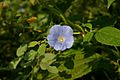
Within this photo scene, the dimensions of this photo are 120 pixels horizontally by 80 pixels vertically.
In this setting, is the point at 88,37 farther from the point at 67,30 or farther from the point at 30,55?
the point at 30,55

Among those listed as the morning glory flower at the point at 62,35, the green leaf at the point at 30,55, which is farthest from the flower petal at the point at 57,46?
the green leaf at the point at 30,55

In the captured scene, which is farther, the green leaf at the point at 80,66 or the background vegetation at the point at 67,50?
the green leaf at the point at 80,66

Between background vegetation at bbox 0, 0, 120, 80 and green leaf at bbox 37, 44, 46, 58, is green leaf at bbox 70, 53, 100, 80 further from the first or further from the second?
green leaf at bbox 37, 44, 46, 58

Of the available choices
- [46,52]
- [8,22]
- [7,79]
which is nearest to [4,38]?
[8,22]

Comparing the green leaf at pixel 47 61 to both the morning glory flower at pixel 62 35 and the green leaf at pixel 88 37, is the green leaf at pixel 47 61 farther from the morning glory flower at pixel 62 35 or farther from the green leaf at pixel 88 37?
the green leaf at pixel 88 37

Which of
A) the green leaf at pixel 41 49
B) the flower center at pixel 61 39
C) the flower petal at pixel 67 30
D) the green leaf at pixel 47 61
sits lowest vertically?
the green leaf at pixel 47 61

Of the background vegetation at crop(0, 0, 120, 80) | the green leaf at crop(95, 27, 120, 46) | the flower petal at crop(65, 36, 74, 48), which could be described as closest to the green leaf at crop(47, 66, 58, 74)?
the background vegetation at crop(0, 0, 120, 80)

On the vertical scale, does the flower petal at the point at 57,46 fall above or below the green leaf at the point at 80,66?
above
